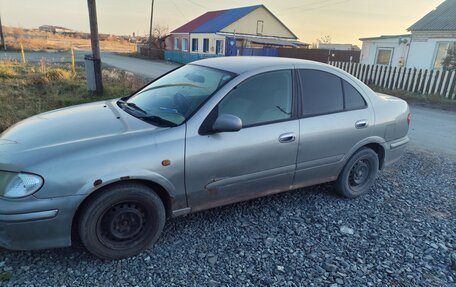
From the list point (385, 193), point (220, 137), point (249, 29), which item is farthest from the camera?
point (249, 29)

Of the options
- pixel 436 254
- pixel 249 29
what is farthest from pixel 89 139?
pixel 249 29

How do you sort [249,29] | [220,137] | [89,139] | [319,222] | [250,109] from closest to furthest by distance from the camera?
[89,139]
[220,137]
[250,109]
[319,222]
[249,29]

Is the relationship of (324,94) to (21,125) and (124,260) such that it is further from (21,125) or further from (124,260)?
(21,125)

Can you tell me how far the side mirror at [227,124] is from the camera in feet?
9.29

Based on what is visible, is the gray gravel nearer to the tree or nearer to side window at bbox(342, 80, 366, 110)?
side window at bbox(342, 80, 366, 110)

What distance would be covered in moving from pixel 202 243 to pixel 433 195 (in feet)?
10.4

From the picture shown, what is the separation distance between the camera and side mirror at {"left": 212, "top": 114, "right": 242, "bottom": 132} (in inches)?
111

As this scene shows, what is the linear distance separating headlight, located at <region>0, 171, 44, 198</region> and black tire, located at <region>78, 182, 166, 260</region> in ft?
1.26

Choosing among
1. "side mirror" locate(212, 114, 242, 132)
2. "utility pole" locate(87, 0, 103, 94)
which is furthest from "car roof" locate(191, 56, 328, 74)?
"utility pole" locate(87, 0, 103, 94)

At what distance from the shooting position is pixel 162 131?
2.78 meters

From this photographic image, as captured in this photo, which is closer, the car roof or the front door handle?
the front door handle

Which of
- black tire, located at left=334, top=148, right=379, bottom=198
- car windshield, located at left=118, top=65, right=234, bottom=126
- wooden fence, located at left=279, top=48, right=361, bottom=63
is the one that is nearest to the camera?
car windshield, located at left=118, top=65, right=234, bottom=126

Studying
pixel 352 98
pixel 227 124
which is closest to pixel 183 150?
pixel 227 124

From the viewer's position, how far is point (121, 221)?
272cm
